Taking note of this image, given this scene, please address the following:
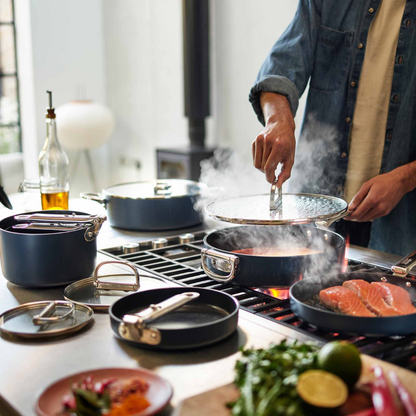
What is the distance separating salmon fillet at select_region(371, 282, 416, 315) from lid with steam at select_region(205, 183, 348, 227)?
0.21 meters

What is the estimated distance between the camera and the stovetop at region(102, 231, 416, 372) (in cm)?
97

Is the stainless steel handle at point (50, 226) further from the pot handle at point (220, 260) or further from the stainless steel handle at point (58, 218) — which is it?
the pot handle at point (220, 260)

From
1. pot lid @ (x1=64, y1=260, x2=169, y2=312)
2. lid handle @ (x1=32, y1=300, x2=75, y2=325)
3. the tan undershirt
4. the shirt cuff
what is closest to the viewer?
lid handle @ (x1=32, y1=300, x2=75, y2=325)

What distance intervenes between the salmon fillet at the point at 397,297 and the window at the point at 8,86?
216 inches

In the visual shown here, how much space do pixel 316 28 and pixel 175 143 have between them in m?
3.28

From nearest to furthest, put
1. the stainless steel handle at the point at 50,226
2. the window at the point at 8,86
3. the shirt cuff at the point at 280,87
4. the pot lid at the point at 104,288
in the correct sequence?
the pot lid at the point at 104,288 < the stainless steel handle at the point at 50,226 < the shirt cuff at the point at 280,87 < the window at the point at 8,86

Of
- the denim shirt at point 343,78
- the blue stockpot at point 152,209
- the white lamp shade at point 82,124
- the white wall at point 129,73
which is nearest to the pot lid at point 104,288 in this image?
the blue stockpot at point 152,209

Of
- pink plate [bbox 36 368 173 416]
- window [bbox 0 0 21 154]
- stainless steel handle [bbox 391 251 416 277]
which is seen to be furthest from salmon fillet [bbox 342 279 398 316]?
window [bbox 0 0 21 154]

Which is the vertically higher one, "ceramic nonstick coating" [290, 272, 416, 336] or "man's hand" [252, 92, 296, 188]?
"man's hand" [252, 92, 296, 188]

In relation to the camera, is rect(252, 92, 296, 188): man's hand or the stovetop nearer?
the stovetop

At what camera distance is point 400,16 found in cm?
185

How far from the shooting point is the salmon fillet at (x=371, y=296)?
1075 millimetres

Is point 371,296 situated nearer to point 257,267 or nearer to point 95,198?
point 257,267

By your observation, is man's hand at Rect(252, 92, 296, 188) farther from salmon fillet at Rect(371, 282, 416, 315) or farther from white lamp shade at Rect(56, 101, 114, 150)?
white lamp shade at Rect(56, 101, 114, 150)
